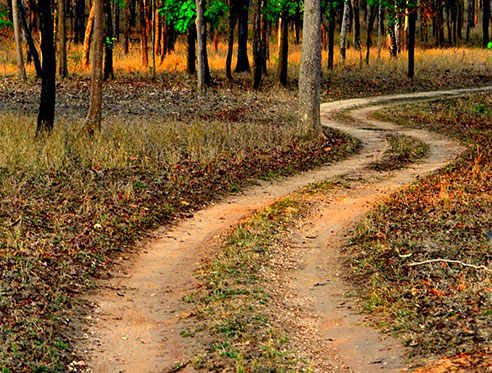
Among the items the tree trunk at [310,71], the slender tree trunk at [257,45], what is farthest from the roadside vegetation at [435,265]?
the slender tree trunk at [257,45]

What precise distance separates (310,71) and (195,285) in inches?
421

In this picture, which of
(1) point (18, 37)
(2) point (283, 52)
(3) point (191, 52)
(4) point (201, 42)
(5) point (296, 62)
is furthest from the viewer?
(5) point (296, 62)

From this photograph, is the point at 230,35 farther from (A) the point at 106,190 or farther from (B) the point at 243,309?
(B) the point at 243,309

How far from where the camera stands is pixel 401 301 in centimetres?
806

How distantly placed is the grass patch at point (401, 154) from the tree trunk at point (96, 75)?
640cm

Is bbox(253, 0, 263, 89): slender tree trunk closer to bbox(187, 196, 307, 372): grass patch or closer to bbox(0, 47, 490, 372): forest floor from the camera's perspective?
bbox(0, 47, 490, 372): forest floor

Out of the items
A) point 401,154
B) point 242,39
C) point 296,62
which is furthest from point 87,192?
point 296,62

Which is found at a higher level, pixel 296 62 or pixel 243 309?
pixel 296 62

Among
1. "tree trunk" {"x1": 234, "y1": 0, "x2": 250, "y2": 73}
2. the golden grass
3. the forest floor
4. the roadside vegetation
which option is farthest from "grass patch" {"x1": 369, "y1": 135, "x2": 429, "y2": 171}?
"tree trunk" {"x1": 234, "y1": 0, "x2": 250, "y2": 73}

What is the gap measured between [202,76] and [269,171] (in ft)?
49.4

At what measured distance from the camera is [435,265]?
8.93 m

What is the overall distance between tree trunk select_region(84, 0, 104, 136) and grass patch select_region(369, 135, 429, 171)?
252 inches

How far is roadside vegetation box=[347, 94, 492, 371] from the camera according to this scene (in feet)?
23.4

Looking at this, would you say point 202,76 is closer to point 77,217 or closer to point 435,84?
point 435,84
